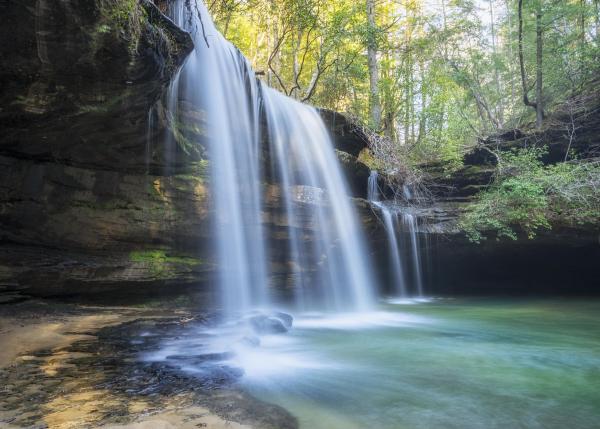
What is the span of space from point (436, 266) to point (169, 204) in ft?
34.4

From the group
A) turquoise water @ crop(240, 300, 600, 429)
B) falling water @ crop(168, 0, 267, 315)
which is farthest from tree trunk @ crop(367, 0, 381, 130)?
turquoise water @ crop(240, 300, 600, 429)

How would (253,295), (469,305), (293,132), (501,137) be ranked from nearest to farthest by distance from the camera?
(253,295)
(293,132)
(469,305)
(501,137)

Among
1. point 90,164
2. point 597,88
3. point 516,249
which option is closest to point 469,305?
point 516,249

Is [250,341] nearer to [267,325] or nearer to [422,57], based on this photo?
[267,325]

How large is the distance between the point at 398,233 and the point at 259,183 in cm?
506

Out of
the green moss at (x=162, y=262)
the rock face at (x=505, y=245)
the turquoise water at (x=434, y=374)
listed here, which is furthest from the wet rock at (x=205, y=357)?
the rock face at (x=505, y=245)

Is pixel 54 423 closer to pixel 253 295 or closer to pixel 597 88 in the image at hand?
pixel 253 295

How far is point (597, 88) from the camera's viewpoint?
1350cm

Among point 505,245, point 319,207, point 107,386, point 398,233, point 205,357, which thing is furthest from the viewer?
point 505,245

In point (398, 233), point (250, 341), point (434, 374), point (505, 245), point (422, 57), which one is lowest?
point (434, 374)

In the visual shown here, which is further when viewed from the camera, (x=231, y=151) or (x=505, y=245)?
(x=505, y=245)

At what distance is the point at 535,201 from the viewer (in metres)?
11.6

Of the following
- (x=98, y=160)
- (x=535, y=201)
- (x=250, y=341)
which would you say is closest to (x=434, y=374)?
(x=250, y=341)

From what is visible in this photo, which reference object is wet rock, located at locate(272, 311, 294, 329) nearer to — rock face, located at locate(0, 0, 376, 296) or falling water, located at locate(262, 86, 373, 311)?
rock face, located at locate(0, 0, 376, 296)
